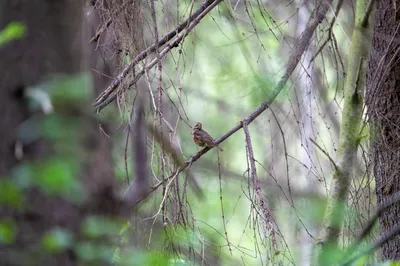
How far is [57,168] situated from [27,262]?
293 mm

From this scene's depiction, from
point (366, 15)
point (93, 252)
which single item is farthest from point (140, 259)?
point (366, 15)

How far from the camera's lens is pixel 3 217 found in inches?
63.3

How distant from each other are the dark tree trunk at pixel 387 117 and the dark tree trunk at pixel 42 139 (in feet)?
8.18

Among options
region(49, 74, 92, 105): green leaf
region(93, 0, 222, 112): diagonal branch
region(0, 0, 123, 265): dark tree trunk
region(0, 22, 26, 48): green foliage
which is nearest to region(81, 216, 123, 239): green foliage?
region(0, 0, 123, 265): dark tree trunk

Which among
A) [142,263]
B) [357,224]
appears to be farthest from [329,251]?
[357,224]

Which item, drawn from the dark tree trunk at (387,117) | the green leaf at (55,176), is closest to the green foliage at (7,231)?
the green leaf at (55,176)

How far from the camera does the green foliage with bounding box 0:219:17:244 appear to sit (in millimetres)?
1543

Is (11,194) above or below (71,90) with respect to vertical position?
below

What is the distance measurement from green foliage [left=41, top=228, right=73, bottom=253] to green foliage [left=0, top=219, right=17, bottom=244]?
7 cm

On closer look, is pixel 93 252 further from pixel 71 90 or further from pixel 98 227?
pixel 71 90

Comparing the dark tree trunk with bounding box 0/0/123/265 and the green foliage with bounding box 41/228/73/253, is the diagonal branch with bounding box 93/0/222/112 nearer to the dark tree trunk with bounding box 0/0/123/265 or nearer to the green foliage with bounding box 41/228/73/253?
the dark tree trunk with bounding box 0/0/123/265

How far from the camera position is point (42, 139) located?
161 centimetres

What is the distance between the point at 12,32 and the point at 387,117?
2.80 m

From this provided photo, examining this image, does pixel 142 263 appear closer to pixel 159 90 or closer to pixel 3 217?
pixel 3 217
